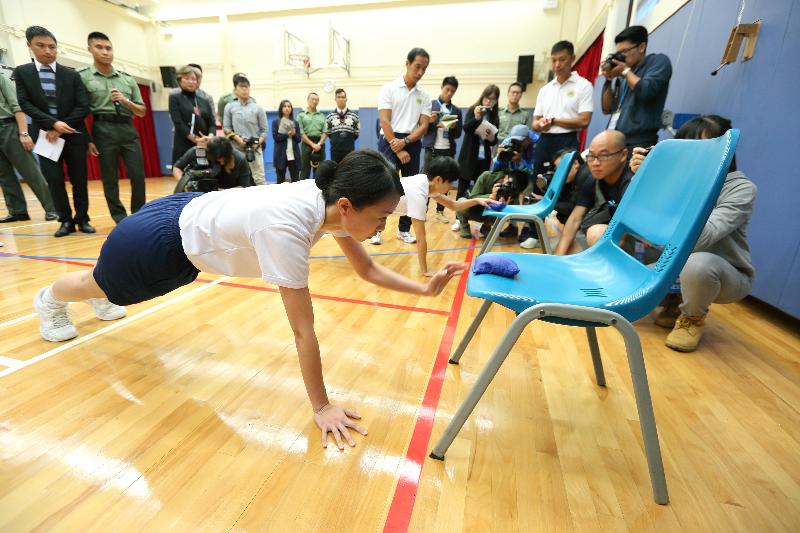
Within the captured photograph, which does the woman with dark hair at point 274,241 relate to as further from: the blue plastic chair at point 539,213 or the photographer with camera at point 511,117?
the photographer with camera at point 511,117

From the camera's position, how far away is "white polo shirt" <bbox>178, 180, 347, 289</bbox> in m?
0.97

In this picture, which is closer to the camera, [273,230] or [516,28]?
[273,230]

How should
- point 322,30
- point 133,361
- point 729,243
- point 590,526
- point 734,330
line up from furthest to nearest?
point 322,30, point 734,330, point 729,243, point 133,361, point 590,526

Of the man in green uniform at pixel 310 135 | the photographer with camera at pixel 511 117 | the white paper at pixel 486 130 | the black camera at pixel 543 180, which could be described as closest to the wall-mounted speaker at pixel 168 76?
the man in green uniform at pixel 310 135

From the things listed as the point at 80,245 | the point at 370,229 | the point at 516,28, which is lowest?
the point at 80,245

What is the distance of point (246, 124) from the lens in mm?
4855

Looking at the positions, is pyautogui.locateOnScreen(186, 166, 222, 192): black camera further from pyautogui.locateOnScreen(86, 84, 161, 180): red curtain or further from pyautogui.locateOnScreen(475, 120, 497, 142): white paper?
pyautogui.locateOnScreen(86, 84, 161, 180): red curtain

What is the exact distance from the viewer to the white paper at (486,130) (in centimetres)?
385

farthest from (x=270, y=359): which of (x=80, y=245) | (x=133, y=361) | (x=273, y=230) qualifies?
(x=80, y=245)

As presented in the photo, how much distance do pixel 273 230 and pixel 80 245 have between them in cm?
322

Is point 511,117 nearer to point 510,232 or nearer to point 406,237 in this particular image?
point 510,232

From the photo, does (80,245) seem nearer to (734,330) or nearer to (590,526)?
(590,526)

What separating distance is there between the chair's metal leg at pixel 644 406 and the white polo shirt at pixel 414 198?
1.62 meters

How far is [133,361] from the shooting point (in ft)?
4.96
